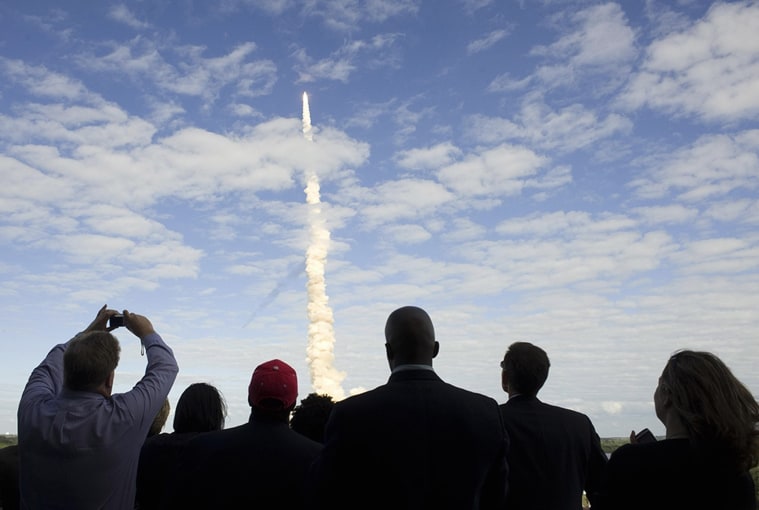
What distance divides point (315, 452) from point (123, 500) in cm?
157

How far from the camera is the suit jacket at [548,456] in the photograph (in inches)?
259

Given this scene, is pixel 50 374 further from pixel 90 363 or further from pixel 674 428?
pixel 674 428

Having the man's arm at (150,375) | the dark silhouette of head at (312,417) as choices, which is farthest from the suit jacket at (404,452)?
the dark silhouette of head at (312,417)

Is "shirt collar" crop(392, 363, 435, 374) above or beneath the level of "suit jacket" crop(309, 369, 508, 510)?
above

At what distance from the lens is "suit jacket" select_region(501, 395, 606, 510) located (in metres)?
6.59

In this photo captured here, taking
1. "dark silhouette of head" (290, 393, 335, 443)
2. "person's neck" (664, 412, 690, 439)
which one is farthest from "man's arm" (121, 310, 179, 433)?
"person's neck" (664, 412, 690, 439)

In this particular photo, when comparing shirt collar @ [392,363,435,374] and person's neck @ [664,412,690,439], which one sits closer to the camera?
person's neck @ [664,412,690,439]

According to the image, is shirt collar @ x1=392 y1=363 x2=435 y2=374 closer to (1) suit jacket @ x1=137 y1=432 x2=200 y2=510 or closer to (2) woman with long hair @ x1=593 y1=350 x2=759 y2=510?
(2) woman with long hair @ x1=593 y1=350 x2=759 y2=510

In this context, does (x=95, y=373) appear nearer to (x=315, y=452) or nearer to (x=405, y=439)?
(x=315, y=452)

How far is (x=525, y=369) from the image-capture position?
6.94m

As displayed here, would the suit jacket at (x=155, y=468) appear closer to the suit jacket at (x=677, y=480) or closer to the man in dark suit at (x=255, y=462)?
the man in dark suit at (x=255, y=462)

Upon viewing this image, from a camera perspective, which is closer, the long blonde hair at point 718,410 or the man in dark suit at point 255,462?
the long blonde hair at point 718,410

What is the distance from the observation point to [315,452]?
5359 millimetres

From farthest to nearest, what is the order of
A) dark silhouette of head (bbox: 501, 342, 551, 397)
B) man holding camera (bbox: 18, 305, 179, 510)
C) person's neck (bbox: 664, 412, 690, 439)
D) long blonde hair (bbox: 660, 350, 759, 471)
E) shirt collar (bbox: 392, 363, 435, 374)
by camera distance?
1. dark silhouette of head (bbox: 501, 342, 551, 397)
2. man holding camera (bbox: 18, 305, 179, 510)
3. shirt collar (bbox: 392, 363, 435, 374)
4. person's neck (bbox: 664, 412, 690, 439)
5. long blonde hair (bbox: 660, 350, 759, 471)
